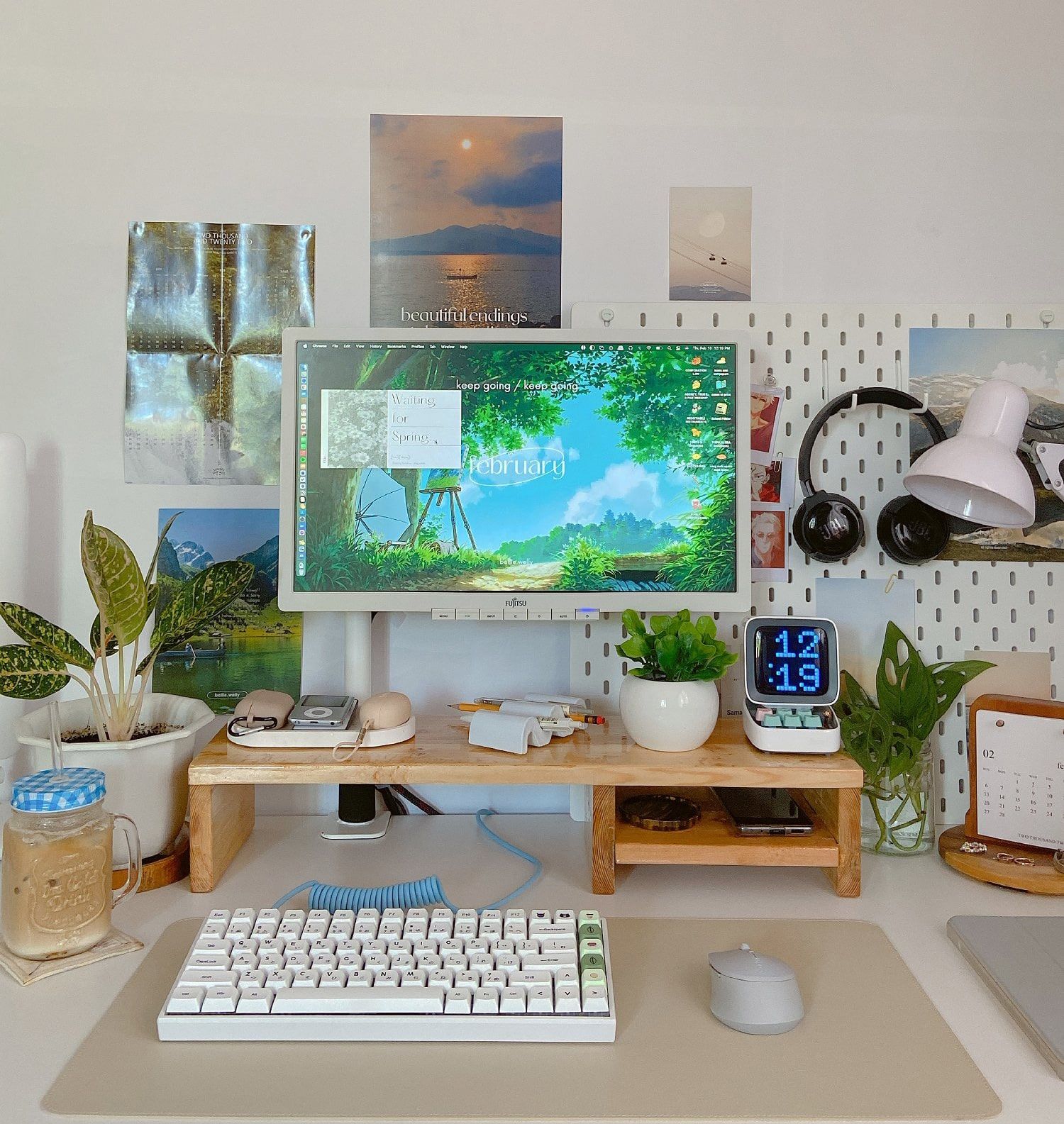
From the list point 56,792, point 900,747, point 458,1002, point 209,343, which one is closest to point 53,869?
point 56,792

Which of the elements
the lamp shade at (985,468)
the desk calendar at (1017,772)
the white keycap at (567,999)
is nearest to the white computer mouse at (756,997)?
the white keycap at (567,999)

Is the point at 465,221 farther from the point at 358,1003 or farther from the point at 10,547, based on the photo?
the point at 358,1003

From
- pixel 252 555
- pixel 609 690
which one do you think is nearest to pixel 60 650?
pixel 252 555

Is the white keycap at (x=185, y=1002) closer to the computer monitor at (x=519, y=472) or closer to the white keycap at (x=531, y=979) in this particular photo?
the white keycap at (x=531, y=979)

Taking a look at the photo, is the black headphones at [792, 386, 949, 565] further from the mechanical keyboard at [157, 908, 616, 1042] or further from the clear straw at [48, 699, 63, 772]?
the clear straw at [48, 699, 63, 772]

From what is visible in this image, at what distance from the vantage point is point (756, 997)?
696mm

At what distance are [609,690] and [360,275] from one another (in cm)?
65

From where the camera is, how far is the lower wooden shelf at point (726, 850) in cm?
97

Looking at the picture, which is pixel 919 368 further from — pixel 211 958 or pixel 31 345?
pixel 31 345

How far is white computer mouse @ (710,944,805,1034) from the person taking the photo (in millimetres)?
693

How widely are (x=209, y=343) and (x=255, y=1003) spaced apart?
875 mm

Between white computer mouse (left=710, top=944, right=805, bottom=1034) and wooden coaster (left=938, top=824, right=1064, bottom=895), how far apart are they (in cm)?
38

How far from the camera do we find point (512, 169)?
1249mm

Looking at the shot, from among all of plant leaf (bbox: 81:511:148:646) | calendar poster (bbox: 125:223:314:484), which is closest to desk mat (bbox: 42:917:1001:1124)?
plant leaf (bbox: 81:511:148:646)
